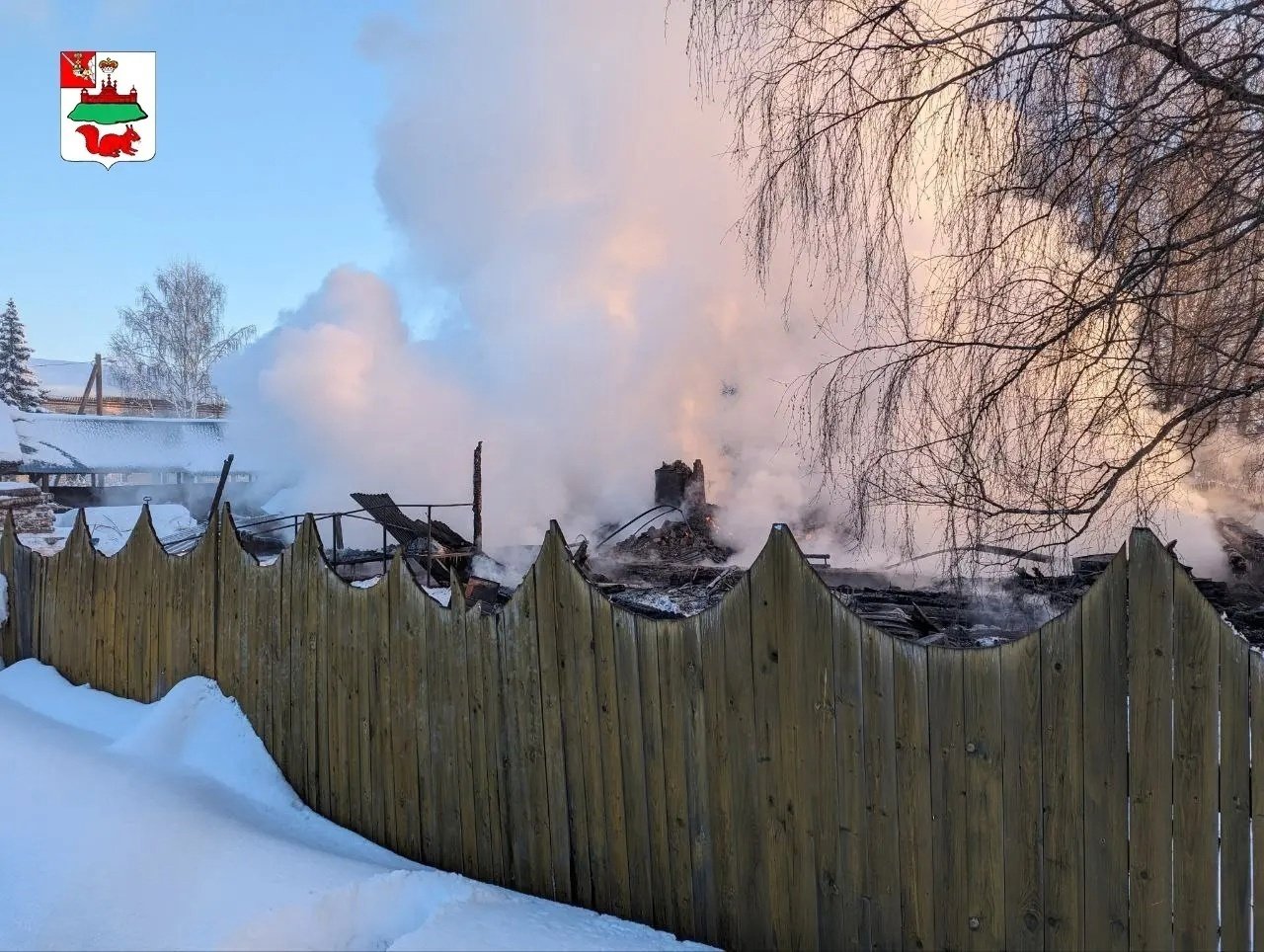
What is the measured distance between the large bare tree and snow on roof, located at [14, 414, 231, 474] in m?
31.3

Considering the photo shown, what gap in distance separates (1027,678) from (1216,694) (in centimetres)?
41

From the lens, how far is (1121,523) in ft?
12.3

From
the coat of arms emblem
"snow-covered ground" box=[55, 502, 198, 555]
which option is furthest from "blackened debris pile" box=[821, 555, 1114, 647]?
"snow-covered ground" box=[55, 502, 198, 555]

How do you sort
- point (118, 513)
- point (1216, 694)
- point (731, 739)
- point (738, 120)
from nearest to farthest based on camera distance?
point (1216, 694), point (731, 739), point (738, 120), point (118, 513)

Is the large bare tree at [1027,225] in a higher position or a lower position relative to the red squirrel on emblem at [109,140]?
lower

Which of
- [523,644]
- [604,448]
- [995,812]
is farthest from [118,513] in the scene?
[995,812]

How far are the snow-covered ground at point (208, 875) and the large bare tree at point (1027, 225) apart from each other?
2314mm

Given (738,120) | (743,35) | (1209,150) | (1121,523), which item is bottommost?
(1121,523)

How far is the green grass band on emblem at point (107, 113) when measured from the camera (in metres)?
12.5

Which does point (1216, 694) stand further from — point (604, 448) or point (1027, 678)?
point (604, 448)

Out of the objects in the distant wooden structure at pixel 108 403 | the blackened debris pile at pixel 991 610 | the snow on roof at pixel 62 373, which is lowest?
the blackened debris pile at pixel 991 610

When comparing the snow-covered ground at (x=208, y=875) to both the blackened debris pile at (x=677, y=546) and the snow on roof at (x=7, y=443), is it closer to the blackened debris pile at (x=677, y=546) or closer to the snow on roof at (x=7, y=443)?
the blackened debris pile at (x=677, y=546)

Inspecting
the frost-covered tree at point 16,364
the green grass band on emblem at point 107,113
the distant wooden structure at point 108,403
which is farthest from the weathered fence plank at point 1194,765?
the frost-covered tree at point 16,364

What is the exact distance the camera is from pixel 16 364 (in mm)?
44500
